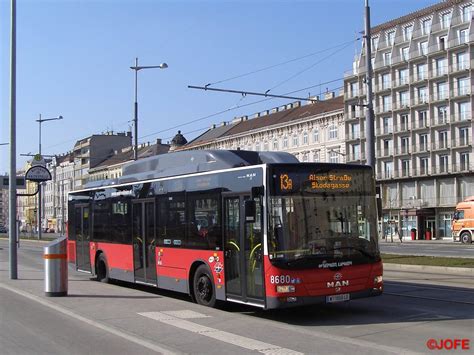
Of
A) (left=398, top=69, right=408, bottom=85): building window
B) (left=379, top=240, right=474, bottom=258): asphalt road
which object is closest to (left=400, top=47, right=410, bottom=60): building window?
(left=398, top=69, right=408, bottom=85): building window

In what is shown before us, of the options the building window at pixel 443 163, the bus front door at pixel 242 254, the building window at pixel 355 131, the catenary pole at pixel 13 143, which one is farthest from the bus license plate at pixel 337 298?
the building window at pixel 355 131

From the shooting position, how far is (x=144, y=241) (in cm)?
1425

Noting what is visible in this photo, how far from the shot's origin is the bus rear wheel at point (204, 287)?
1162 cm

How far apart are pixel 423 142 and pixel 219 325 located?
199 ft

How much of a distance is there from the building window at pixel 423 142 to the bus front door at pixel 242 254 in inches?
2316

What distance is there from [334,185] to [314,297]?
79.0 inches

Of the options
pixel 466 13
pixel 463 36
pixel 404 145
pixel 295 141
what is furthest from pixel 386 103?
pixel 466 13

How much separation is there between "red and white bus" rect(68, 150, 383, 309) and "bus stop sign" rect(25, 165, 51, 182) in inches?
383

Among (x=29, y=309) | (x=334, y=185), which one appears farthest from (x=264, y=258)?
(x=29, y=309)

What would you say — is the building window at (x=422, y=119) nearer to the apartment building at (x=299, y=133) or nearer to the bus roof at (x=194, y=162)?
the apartment building at (x=299, y=133)

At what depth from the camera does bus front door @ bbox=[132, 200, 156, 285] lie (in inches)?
547

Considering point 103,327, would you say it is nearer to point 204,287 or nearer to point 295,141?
point 204,287

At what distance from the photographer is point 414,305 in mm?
12008

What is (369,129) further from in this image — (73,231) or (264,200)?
(264,200)
